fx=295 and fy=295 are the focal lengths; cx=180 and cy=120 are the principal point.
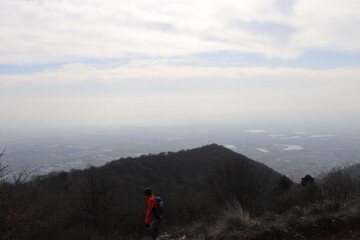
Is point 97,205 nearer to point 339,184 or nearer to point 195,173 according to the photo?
point 339,184

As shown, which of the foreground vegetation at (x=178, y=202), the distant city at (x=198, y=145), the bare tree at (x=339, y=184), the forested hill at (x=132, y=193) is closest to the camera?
the foreground vegetation at (x=178, y=202)

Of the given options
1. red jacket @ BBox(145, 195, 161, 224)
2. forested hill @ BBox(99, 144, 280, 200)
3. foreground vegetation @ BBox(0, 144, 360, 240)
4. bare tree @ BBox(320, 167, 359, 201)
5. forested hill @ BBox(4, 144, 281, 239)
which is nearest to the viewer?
foreground vegetation @ BBox(0, 144, 360, 240)

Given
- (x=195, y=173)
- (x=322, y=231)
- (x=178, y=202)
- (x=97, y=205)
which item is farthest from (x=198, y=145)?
(x=322, y=231)

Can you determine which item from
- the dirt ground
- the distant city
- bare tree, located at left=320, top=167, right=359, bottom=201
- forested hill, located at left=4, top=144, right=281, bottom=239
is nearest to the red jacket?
the dirt ground

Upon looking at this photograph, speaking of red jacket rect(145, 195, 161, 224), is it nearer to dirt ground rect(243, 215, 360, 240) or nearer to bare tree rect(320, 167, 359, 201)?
dirt ground rect(243, 215, 360, 240)

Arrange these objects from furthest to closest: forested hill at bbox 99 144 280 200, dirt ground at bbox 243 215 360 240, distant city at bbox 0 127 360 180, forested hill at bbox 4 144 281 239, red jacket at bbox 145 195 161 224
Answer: distant city at bbox 0 127 360 180 → forested hill at bbox 99 144 280 200 → forested hill at bbox 4 144 281 239 → red jacket at bbox 145 195 161 224 → dirt ground at bbox 243 215 360 240

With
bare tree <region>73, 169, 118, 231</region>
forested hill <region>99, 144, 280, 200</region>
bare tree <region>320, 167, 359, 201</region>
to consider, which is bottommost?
forested hill <region>99, 144, 280, 200</region>

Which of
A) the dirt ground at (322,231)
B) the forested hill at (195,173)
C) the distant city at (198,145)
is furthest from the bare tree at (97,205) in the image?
the dirt ground at (322,231)

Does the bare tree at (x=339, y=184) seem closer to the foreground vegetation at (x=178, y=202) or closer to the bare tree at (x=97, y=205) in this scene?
the foreground vegetation at (x=178, y=202)

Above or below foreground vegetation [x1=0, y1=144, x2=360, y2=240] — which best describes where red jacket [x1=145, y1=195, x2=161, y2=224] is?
above

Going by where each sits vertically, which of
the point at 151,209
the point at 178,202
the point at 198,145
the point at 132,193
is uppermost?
the point at 151,209

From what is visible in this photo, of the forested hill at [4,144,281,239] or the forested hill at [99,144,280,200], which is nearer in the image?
the forested hill at [4,144,281,239]

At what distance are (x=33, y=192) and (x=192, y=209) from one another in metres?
21.7

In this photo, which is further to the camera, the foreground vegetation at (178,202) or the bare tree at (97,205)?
the bare tree at (97,205)
